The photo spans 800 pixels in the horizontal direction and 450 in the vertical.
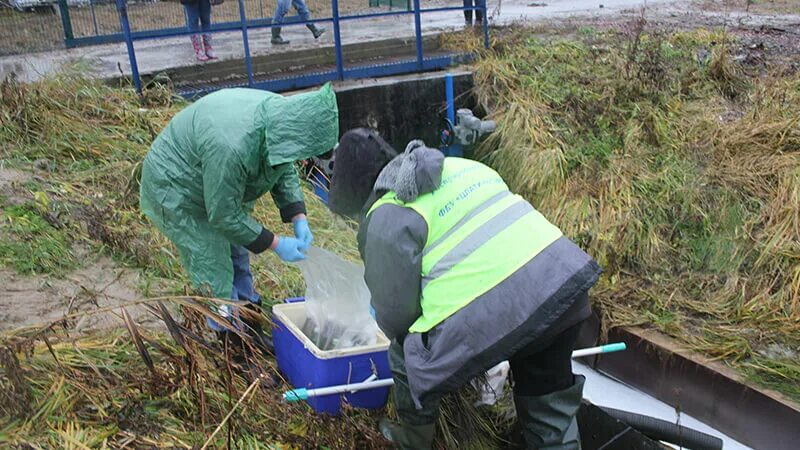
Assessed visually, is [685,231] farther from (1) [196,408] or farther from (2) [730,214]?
(1) [196,408]

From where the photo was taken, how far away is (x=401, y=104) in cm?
720

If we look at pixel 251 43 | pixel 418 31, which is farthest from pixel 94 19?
pixel 418 31

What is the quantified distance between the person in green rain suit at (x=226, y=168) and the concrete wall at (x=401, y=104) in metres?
3.57

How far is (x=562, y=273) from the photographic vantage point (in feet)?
7.54

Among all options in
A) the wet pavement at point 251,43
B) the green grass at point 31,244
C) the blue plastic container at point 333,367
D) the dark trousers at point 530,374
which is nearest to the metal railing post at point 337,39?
the wet pavement at point 251,43

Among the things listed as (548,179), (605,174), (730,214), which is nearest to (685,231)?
(730,214)

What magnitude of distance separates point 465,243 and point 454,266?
3.5 inches

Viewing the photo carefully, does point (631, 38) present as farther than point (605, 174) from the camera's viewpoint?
Yes

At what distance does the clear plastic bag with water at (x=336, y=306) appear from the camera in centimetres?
321

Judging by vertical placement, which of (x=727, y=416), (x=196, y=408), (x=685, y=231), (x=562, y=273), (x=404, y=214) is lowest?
(x=727, y=416)

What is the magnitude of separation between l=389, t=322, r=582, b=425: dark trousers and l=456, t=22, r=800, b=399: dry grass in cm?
206

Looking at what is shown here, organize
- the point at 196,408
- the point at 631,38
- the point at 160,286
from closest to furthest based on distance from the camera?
the point at 196,408 < the point at 160,286 < the point at 631,38

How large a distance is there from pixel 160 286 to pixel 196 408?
5.15 feet

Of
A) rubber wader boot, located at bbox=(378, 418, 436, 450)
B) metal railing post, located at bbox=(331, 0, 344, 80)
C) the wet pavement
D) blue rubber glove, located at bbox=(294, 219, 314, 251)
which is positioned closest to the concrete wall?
metal railing post, located at bbox=(331, 0, 344, 80)
